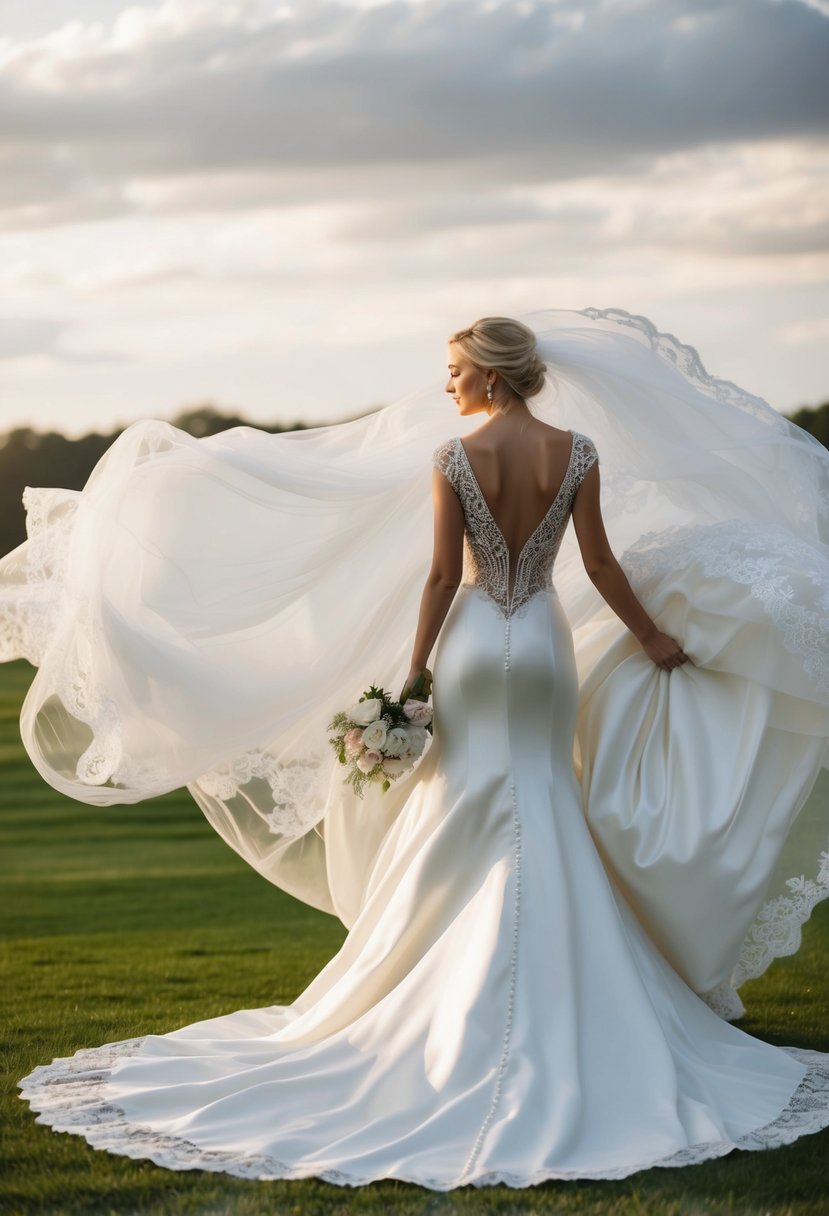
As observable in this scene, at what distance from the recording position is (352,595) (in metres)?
5.82

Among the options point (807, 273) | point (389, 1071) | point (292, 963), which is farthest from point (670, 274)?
point (389, 1071)

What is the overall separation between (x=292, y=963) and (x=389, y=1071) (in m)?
4.11

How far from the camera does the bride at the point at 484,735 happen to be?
4410mm

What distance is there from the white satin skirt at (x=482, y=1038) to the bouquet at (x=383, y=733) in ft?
0.43

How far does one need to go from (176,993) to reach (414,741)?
3097 millimetres

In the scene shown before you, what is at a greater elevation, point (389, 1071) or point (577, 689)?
point (577, 689)

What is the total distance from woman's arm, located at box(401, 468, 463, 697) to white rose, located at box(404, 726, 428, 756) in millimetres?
226

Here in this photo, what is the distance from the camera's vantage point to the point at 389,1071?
4.48 m

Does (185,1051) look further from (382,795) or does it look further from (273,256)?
(273,256)

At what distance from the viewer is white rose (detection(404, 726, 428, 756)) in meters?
5.00

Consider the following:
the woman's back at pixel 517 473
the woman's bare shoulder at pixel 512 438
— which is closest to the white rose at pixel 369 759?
the woman's back at pixel 517 473

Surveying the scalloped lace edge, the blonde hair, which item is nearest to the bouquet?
the blonde hair

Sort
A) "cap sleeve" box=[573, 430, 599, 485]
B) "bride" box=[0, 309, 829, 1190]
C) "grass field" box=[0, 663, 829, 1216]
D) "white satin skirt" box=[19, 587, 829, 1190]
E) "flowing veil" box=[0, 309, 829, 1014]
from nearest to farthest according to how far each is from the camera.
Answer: "grass field" box=[0, 663, 829, 1216] < "white satin skirt" box=[19, 587, 829, 1190] < "bride" box=[0, 309, 829, 1190] < "cap sleeve" box=[573, 430, 599, 485] < "flowing veil" box=[0, 309, 829, 1014]

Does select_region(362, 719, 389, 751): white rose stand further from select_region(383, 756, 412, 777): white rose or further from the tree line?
the tree line
